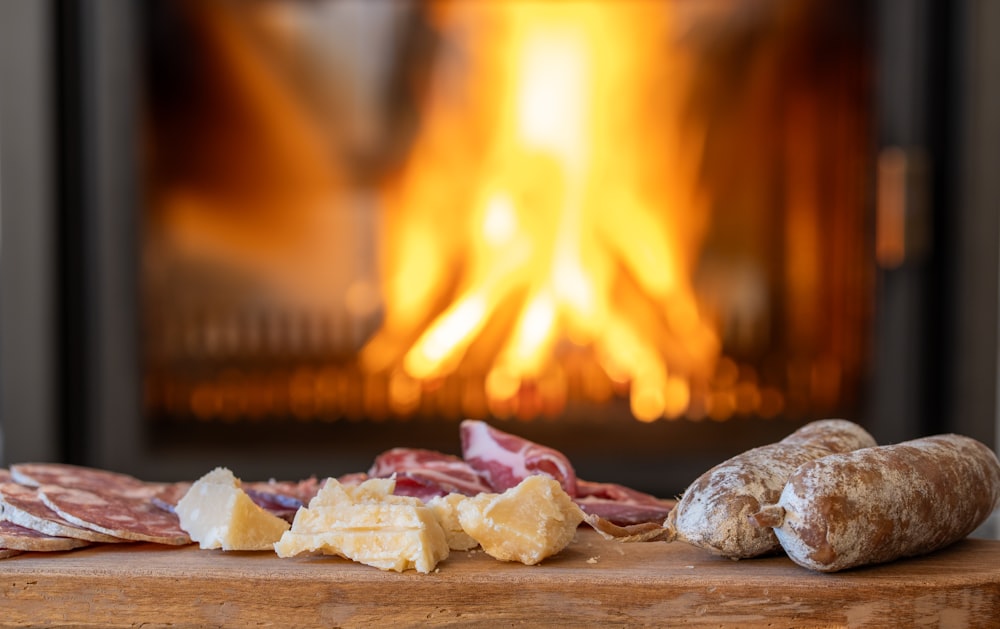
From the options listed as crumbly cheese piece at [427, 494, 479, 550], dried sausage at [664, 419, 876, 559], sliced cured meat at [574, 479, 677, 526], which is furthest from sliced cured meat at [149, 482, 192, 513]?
dried sausage at [664, 419, 876, 559]

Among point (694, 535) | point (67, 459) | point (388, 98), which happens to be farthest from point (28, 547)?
point (388, 98)

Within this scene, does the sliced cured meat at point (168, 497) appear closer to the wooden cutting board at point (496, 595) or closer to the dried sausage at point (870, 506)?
the wooden cutting board at point (496, 595)

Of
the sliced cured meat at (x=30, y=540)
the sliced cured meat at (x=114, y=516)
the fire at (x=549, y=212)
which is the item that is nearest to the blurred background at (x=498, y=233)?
the fire at (x=549, y=212)

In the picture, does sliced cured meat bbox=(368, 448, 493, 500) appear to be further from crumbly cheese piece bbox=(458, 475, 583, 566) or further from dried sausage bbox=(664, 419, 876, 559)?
dried sausage bbox=(664, 419, 876, 559)

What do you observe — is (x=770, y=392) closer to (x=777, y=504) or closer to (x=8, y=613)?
(x=777, y=504)

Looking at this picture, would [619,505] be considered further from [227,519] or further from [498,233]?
[498,233]

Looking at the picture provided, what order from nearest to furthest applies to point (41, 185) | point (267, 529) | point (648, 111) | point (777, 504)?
1. point (777, 504)
2. point (267, 529)
3. point (41, 185)
4. point (648, 111)

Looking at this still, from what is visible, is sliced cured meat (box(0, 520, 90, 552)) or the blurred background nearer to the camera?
sliced cured meat (box(0, 520, 90, 552))

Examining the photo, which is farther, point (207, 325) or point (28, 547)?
point (207, 325)
